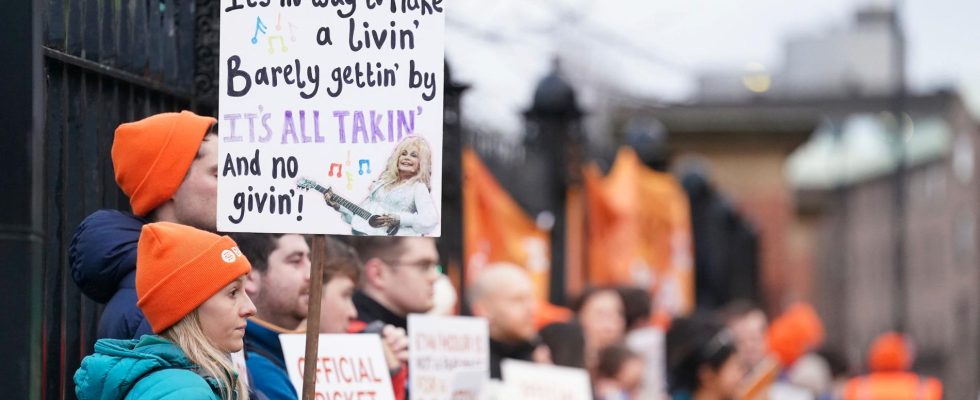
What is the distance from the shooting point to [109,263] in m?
5.68

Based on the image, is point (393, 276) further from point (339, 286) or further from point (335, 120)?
point (335, 120)

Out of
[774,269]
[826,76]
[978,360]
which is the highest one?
[826,76]

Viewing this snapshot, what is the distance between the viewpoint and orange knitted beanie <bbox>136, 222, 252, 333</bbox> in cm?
504

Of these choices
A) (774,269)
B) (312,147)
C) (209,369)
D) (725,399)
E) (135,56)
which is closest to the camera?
(209,369)

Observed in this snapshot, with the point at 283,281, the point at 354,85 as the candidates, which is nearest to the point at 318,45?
the point at 354,85

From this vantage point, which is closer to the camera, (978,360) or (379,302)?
(379,302)

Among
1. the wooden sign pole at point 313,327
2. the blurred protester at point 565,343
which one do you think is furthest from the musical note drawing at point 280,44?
the blurred protester at point 565,343

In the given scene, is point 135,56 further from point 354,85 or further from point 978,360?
point 978,360

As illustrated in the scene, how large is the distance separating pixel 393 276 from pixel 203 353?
2956mm

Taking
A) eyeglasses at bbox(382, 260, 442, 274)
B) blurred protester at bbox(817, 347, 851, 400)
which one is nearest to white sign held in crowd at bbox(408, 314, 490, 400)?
eyeglasses at bbox(382, 260, 442, 274)

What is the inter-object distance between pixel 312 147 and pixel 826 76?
53.4 m

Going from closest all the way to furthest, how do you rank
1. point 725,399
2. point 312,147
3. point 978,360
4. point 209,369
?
point 209,369 < point 312,147 < point 725,399 < point 978,360

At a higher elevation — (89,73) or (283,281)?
(89,73)

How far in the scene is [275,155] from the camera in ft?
19.2
